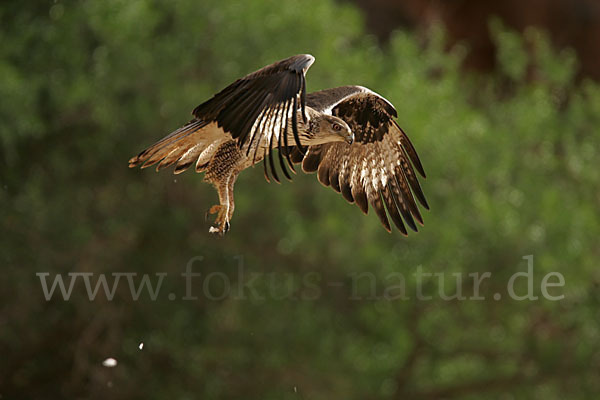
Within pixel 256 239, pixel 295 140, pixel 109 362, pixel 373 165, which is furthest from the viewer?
pixel 256 239

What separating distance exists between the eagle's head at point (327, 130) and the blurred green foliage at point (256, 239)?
5.91 meters

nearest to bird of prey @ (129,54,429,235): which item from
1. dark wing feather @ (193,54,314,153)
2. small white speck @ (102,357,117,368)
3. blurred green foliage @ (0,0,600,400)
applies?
dark wing feather @ (193,54,314,153)

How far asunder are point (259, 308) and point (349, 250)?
56.2 inches

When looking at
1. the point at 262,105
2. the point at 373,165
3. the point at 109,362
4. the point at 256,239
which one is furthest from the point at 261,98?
the point at 256,239

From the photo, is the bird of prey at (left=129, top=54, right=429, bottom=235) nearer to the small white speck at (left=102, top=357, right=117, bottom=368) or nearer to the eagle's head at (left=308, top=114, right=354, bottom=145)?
the eagle's head at (left=308, top=114, right=354, bottom=145)

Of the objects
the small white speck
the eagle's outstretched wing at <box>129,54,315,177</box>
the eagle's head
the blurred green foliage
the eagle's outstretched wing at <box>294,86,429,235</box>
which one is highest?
the blurred green foliage

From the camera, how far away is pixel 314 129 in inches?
166

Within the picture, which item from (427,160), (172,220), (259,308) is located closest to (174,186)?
(172,220)

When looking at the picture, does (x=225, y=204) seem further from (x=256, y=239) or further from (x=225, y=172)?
(x=256, y=239)

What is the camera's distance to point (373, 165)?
5324 millimetres

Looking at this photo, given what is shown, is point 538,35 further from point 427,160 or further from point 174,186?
point 174,186

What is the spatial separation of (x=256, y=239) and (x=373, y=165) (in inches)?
260

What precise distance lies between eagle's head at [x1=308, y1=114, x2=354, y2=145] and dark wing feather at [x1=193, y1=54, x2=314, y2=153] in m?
0.31

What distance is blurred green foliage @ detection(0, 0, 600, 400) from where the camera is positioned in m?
10.4
